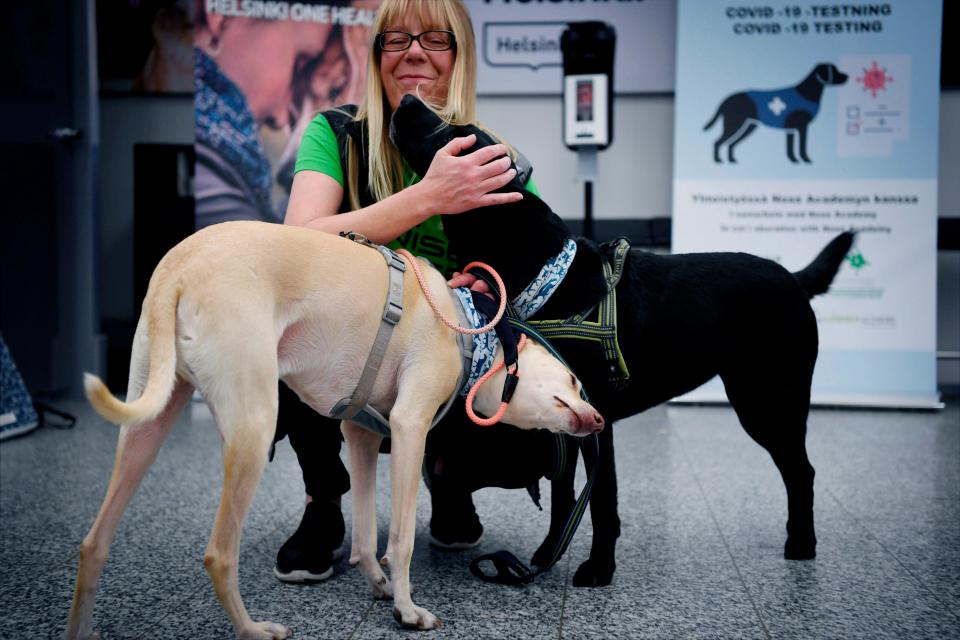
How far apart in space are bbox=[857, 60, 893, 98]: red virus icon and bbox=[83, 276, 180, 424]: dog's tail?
141 inches

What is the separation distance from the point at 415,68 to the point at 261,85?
2.14 metres

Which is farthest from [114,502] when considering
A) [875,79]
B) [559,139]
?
[875,79]

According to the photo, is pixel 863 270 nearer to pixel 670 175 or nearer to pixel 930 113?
pixel 930 113

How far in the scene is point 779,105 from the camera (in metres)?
3.75

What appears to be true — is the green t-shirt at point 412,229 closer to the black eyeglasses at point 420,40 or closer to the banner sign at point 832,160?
the black eyeglasses at point 420,40

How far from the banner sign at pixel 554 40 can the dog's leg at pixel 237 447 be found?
349 centimetres

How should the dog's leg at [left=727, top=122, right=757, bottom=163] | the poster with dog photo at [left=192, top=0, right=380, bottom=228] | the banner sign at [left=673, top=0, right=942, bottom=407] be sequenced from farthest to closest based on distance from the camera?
the dog's leg at [left=727, top=122, right=757, bottom=163], the banner sign at [left=673, top=0, right=942, bottom=407], the poster with dog photo at [left=192, top=0, right=380, bottom=228]

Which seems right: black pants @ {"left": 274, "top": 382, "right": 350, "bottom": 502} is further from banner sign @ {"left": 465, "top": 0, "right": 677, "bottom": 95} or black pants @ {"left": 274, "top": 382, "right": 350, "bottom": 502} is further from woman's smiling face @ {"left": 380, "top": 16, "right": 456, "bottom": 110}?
banner sign @ {"left": 465, "top": 0, "right": 677, "bottom": 95}

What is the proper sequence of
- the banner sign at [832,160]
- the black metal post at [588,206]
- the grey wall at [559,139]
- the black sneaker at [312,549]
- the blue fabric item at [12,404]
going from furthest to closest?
the grey wall at [559,139] < the black metal post at [588,206] < the banner sign at [832,160] < the blue fabric item at [12,404] < the black sneaker at [312,549]

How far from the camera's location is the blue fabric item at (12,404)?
8.96 feet

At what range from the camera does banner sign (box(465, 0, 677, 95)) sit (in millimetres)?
4203

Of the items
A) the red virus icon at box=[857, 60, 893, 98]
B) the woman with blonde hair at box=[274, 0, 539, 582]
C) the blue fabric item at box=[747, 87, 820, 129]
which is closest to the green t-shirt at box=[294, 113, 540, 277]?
the woman with blonde hair at box=[274, 0, 539, 582]

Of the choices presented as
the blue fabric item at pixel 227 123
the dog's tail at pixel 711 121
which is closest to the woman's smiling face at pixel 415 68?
the blue fabric item at pixel 227 123

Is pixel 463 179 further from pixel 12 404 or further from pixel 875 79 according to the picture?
pixel 875 79
